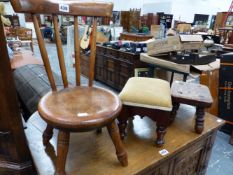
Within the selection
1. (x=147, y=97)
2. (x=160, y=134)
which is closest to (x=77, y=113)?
(x=147, y=97)

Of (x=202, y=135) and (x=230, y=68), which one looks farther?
(x=230, y=68)

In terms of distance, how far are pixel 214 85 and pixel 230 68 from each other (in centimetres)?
28

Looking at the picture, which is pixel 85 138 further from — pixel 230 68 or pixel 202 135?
pixel 230 68

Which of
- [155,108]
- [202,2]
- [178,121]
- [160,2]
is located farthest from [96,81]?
[202,2]

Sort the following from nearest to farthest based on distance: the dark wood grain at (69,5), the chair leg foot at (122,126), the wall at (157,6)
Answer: the dark wood grain at (69,5) → the chair leg foot at (122,126) → the wall at (157,6)

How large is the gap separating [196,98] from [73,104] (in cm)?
67

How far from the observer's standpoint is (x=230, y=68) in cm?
195

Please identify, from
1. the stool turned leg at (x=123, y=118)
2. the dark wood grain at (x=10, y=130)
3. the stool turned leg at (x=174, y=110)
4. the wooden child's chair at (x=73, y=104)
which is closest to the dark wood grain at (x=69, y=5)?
the wooden child's chair at (x=73, y=104)

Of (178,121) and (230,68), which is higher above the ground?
(230,68)

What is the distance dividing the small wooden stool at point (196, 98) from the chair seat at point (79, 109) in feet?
1.38

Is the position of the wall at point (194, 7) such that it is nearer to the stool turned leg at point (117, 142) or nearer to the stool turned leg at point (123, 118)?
the stool turned leg at point (123, 118)

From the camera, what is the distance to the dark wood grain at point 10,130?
84 centimetres

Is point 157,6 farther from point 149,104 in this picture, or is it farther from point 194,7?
point 149,104

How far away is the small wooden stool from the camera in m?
1.00
